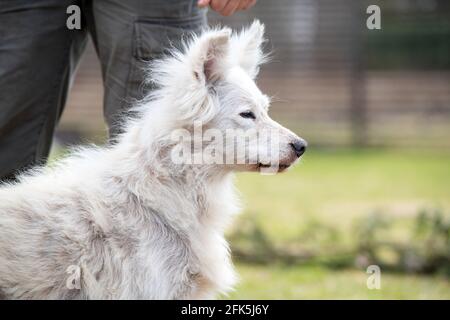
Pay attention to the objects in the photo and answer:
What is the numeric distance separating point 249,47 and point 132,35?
22.8 inches

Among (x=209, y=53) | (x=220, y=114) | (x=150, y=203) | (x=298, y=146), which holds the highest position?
(x=209, y=53)

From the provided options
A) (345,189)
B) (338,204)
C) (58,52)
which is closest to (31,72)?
(58,52)

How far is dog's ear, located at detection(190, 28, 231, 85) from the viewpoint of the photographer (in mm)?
3066

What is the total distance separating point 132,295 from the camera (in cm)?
288

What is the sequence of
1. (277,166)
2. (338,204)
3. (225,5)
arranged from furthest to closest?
(338,204) < (225,5) < (277,166)

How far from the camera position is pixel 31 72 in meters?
3.60

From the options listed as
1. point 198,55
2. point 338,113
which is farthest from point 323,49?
point 198,55

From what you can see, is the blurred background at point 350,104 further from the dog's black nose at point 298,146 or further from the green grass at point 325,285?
the dog's black nose at point 298,146

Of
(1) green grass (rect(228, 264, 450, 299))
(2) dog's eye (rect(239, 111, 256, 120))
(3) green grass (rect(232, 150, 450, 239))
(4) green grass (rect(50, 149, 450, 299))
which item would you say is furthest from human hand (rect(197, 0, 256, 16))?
(3) green grass (rect(232, 150, 450, 239))

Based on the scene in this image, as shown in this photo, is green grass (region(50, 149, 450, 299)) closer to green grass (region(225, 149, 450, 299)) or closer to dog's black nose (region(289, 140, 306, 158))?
green grass (region(225, 149, 450, 299))

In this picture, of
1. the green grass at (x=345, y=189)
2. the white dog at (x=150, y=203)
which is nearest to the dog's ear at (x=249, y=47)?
Result: the white dog at (x=150, y=203)

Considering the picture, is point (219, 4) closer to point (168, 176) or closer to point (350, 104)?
point (168, 176)

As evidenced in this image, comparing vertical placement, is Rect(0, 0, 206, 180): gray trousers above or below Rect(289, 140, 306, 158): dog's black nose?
above

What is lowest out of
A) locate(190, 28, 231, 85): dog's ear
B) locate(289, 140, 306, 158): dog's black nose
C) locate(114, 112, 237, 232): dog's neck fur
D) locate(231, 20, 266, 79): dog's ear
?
locate(114, 112, 237, 232): dog's neck fur
